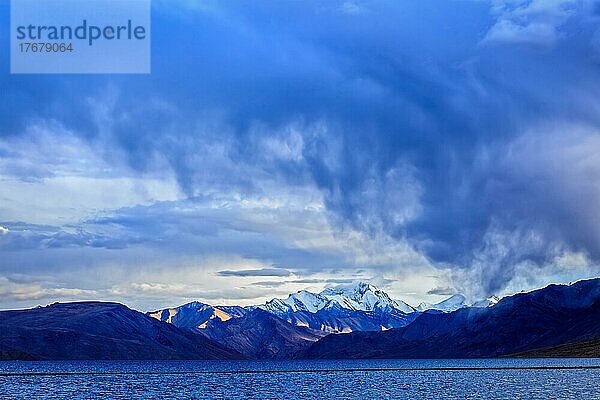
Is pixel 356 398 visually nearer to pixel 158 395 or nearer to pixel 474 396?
pixel 474 396

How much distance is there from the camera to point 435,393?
143 metres

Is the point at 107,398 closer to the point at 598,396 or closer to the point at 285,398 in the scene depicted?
the point at 285,398

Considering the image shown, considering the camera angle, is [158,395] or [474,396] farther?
[158,395]

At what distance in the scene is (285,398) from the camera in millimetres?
137875

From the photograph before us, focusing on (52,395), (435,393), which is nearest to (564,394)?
(435,393)

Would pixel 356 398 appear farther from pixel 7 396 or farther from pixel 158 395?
pixel 7 396

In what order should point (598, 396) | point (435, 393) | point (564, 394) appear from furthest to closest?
1. point (435, 393)
2. point (564, 394)
3. point (598, 396)

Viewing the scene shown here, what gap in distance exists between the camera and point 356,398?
5295 inches

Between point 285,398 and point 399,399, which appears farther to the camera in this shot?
point 285,398

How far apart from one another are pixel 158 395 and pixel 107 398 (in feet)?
46.0

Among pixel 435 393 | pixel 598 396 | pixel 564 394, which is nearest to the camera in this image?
pixel 598 396

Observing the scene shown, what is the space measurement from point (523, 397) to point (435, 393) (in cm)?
2028

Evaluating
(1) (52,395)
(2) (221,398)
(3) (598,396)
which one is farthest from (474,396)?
(1) (52,395)

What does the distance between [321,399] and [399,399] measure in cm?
1443
